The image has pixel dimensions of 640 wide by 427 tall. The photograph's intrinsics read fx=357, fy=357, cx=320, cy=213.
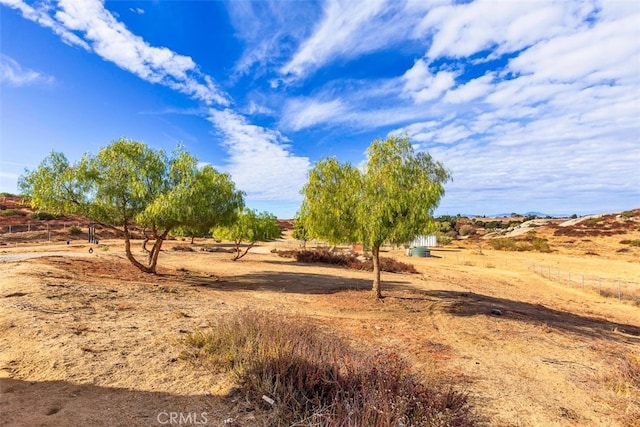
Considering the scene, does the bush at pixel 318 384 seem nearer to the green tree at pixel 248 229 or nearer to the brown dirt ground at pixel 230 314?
the brown dirt ground at pixel 230 314

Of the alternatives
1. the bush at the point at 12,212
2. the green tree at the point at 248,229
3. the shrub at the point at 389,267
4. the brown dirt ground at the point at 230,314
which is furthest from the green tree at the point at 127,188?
the bush at the point at 12,212

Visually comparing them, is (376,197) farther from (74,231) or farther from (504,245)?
(504,245)

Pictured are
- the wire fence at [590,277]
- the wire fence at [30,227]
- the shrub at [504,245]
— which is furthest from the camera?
the shrub at [504,245]

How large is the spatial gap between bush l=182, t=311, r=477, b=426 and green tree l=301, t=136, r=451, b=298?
6589 mm

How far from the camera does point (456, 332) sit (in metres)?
11.0

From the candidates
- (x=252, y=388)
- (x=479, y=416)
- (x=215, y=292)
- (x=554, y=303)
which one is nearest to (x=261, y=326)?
(x=252, y=388)

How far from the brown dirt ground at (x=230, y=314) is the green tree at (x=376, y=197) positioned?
2.91m

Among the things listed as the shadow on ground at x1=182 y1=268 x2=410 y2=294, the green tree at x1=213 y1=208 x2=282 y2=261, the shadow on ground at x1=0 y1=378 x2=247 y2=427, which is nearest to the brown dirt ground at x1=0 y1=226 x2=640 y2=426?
the shadow on ground at x1=0 y1=378 x2=247 y2=427

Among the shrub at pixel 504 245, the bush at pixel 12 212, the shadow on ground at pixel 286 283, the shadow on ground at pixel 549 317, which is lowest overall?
the shadow on ground at pixel 549 317

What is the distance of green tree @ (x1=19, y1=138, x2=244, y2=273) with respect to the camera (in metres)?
14.1

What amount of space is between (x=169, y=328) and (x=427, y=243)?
5366cm

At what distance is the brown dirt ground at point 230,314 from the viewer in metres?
4.86

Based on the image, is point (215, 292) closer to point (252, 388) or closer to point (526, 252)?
point (252, 388)

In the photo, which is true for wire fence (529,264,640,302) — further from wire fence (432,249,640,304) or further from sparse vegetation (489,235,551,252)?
sparse vegetation (489,235,551,252)
